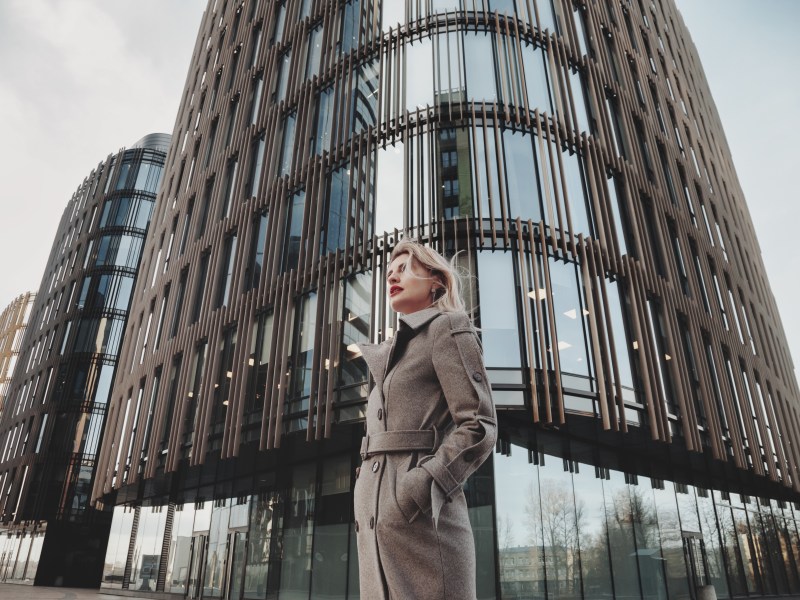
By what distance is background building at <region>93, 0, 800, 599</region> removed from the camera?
13.0 meters

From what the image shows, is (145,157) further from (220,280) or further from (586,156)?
(586,156)

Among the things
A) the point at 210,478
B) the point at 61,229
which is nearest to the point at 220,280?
the point at 210,478

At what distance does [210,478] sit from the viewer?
18188 mm

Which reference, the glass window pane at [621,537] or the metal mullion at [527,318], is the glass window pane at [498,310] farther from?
the glass window pane at [621,537]

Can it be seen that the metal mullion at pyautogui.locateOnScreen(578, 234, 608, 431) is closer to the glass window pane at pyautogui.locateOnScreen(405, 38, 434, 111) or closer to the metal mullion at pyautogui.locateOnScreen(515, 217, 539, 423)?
the metal mullion at pyautogui.locateOnScreen(515, 217, 539, 423)

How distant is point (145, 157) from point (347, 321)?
38262 millimetres

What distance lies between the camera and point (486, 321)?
12.9m

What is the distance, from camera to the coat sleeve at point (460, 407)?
6.56ft

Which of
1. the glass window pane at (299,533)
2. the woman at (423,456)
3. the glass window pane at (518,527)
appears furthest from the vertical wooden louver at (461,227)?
the woman at (423,456)

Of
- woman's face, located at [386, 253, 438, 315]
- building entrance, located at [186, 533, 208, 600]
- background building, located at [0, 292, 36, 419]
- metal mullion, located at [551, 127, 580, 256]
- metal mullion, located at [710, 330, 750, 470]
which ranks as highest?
background building, located at [0, 292, 36, 419]

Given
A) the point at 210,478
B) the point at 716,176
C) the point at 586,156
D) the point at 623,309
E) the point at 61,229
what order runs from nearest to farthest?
the point at 623,309 → the point at 586,156 → the point at 210,478 → the point at 716,176 → the point at 61,229

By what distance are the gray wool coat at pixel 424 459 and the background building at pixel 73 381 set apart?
38549 mm

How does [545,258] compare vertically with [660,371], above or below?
above

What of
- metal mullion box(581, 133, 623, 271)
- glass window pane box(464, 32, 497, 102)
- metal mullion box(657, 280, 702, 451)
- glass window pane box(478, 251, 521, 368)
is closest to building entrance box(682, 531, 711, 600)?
metal mullion box(657, 280, 702, 451)
